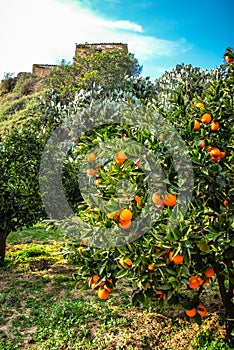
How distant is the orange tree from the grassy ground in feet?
1.78

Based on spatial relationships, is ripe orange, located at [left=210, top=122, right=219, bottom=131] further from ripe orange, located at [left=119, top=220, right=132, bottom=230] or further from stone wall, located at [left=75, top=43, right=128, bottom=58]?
stone wall, located at [left=75, top=43, right=128, bottom=58]

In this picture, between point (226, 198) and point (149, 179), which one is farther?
point (226, 198)

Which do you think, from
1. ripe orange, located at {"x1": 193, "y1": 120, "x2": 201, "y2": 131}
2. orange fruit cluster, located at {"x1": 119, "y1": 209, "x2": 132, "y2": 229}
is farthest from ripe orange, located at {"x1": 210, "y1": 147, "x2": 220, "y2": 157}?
orange fruit cluster, located at {"x1": 119, "y1": 209, "x2": 132, "y2": 229}

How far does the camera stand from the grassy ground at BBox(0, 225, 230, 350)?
3127 mm

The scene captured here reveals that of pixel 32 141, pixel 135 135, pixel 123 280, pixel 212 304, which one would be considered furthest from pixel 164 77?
pixel 135 135

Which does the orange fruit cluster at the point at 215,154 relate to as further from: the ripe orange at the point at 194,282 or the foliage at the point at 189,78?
the foliage at the point at 189,78

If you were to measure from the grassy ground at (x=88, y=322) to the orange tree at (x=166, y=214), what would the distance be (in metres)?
0.54

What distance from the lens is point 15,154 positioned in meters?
5.66

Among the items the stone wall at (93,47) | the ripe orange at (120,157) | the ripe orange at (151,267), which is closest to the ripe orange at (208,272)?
the ripe orange at (151,267)

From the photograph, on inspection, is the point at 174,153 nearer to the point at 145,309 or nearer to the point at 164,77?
the point at 145,309

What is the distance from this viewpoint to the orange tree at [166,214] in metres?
2.13

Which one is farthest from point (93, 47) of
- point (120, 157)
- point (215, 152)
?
point (120, 157)

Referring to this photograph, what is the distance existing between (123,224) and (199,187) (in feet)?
2.11

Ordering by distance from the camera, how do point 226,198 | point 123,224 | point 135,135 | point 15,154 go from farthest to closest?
point 15,154
point 226,198
point 135,135
point 123,224
